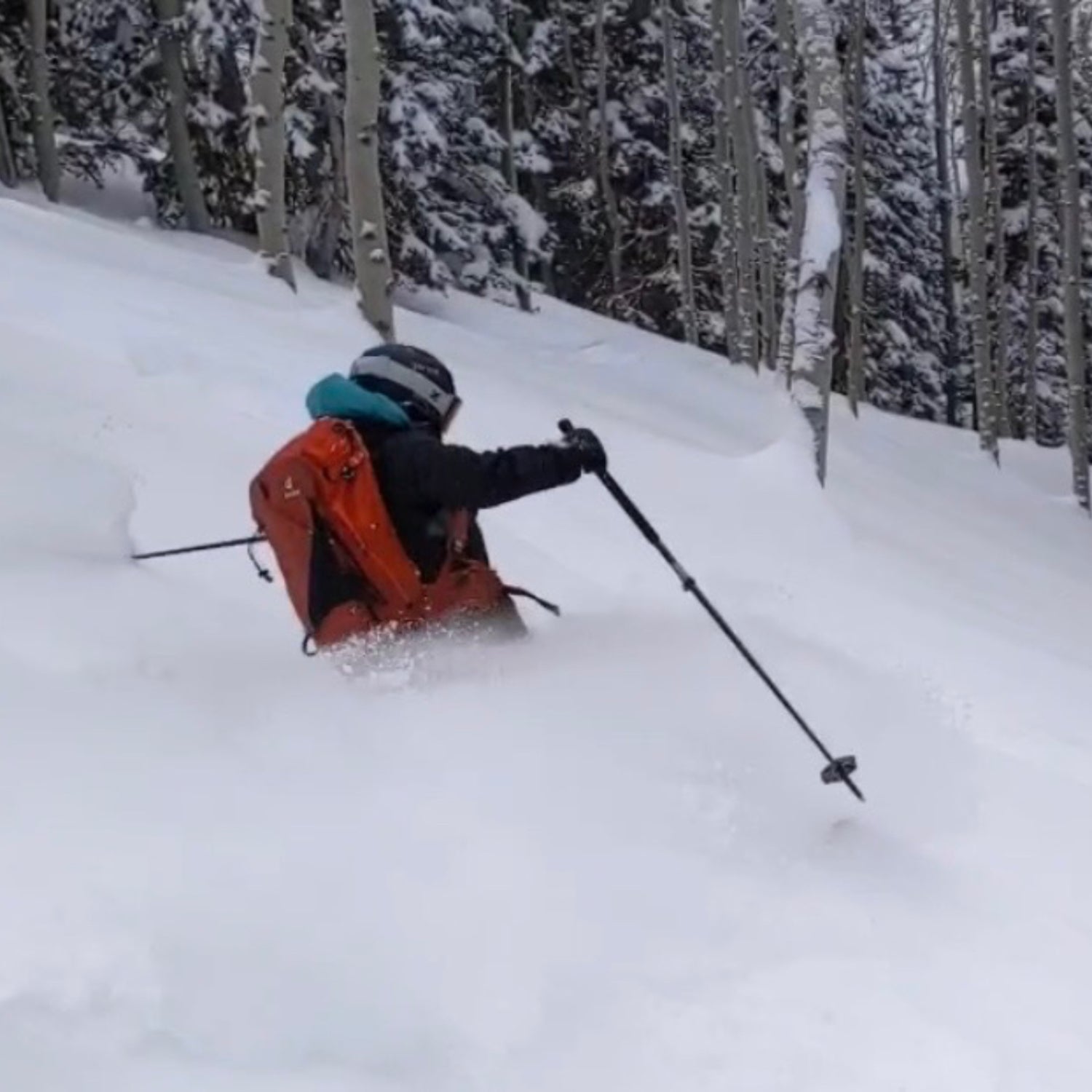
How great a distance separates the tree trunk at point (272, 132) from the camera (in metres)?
13.2

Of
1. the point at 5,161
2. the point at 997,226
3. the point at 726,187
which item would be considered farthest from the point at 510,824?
the point at 997,226

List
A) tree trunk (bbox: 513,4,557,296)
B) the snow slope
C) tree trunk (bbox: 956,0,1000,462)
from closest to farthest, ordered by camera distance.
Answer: the snow slope < tree trunk (bbox: 956,0,1000,462) < tree trunk (bbox: 513,4,557,296)

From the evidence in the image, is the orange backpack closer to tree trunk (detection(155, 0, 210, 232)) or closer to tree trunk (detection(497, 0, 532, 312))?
tree trunk (detection(155, 0, 210, 232))

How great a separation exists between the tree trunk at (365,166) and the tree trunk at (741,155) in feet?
29.6

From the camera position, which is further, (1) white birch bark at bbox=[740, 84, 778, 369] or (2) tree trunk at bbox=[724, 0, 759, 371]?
(1) white birch bark at bbox=[740, 84, 778, 369]

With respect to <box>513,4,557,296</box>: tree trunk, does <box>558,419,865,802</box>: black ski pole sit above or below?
above

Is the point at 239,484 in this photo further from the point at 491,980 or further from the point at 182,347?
the point at 491,980

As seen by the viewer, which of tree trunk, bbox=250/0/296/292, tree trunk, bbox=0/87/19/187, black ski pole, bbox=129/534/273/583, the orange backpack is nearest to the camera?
the orange backpack

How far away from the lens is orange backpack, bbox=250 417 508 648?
4.60 meters

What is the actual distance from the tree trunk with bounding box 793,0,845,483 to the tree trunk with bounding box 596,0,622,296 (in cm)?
1665

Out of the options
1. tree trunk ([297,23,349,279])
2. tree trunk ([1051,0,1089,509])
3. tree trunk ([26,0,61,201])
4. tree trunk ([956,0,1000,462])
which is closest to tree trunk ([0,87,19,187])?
tree trunk ([26,0,61,201])

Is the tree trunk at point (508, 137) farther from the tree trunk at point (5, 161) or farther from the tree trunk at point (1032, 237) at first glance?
the tree trunk at point (1032, 237)

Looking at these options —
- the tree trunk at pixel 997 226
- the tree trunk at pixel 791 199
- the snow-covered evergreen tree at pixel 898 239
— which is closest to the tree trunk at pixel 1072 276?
the tree trunk at pixel 791 199

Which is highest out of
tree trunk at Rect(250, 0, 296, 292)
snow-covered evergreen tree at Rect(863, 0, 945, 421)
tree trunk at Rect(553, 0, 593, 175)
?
tree trunk at Rect(250, 0, 296, 292)
